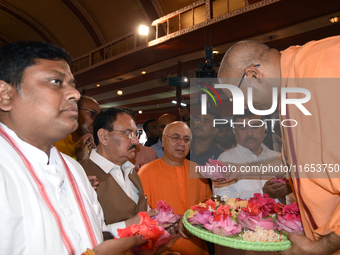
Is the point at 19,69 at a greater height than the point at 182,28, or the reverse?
the point at 182,28

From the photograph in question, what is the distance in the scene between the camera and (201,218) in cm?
146

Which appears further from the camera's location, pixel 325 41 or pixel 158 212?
pixel 158 212

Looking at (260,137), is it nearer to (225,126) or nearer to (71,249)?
(225,126)

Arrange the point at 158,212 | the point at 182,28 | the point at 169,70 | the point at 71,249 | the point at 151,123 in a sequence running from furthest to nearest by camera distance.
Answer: the point at 169,70
the point at 182,28
the point at 151,123
the point at 158,212
the point at 71,249

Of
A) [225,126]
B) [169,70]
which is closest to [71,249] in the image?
[225,126]

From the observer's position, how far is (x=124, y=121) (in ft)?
6.92

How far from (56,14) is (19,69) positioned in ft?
41.9

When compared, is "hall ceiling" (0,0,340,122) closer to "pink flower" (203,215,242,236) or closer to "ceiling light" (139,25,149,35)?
"ceiling light" (139,25,149,35)

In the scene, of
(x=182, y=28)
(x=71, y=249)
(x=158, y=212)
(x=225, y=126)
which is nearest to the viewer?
(x=71, y=249)

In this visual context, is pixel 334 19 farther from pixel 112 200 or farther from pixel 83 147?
pixel 112 200

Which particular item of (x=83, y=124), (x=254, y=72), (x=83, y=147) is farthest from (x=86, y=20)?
(x=254, y=72)

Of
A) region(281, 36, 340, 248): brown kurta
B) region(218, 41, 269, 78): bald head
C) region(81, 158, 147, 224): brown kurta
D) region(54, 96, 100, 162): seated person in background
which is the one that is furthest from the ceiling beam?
region(281, 36, 340, 248): brown kurta

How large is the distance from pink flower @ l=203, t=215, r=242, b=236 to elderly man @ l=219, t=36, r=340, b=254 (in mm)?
290

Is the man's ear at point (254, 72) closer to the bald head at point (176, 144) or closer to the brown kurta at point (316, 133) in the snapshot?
the brown kurta at point (316, 133)
